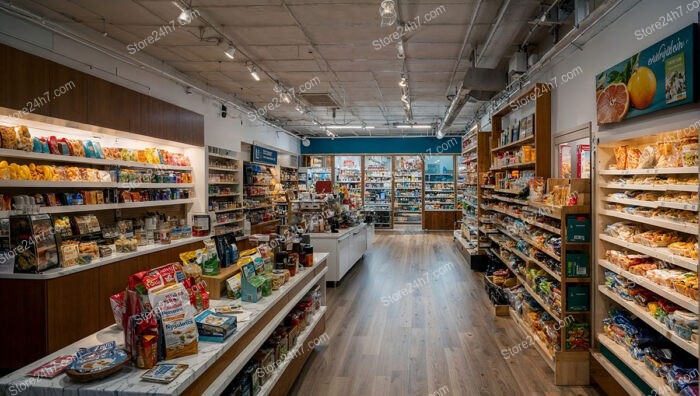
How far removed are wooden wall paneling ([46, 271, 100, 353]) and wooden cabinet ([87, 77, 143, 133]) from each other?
A: 75.3 inches

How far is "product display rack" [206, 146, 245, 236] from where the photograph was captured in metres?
8.23

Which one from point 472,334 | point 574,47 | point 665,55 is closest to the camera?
point 665,55

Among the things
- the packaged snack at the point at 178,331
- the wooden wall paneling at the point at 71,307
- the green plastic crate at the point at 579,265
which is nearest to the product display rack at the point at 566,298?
the green plastic crate at the point at 579,265

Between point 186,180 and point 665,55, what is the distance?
22.1 feet

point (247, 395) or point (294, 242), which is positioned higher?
point (294, 242)

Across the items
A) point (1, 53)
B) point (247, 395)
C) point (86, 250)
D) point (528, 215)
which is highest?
point (1, 53)

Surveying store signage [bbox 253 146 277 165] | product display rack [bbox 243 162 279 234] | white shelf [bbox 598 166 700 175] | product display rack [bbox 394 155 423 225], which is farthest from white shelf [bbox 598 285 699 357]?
product display rack [bbox 394 155 423 225]

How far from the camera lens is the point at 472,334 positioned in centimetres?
449

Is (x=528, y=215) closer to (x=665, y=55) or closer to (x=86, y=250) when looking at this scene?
(x=665, y=55)

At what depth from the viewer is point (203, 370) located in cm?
173

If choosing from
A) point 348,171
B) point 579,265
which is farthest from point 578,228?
point 348,171

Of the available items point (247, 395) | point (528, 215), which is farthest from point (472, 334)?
point (247, 395)

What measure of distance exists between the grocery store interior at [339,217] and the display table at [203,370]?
0.01m

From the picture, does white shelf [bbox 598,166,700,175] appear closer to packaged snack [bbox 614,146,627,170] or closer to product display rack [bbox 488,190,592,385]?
packaged snack [bbox 614,146,627,170]
